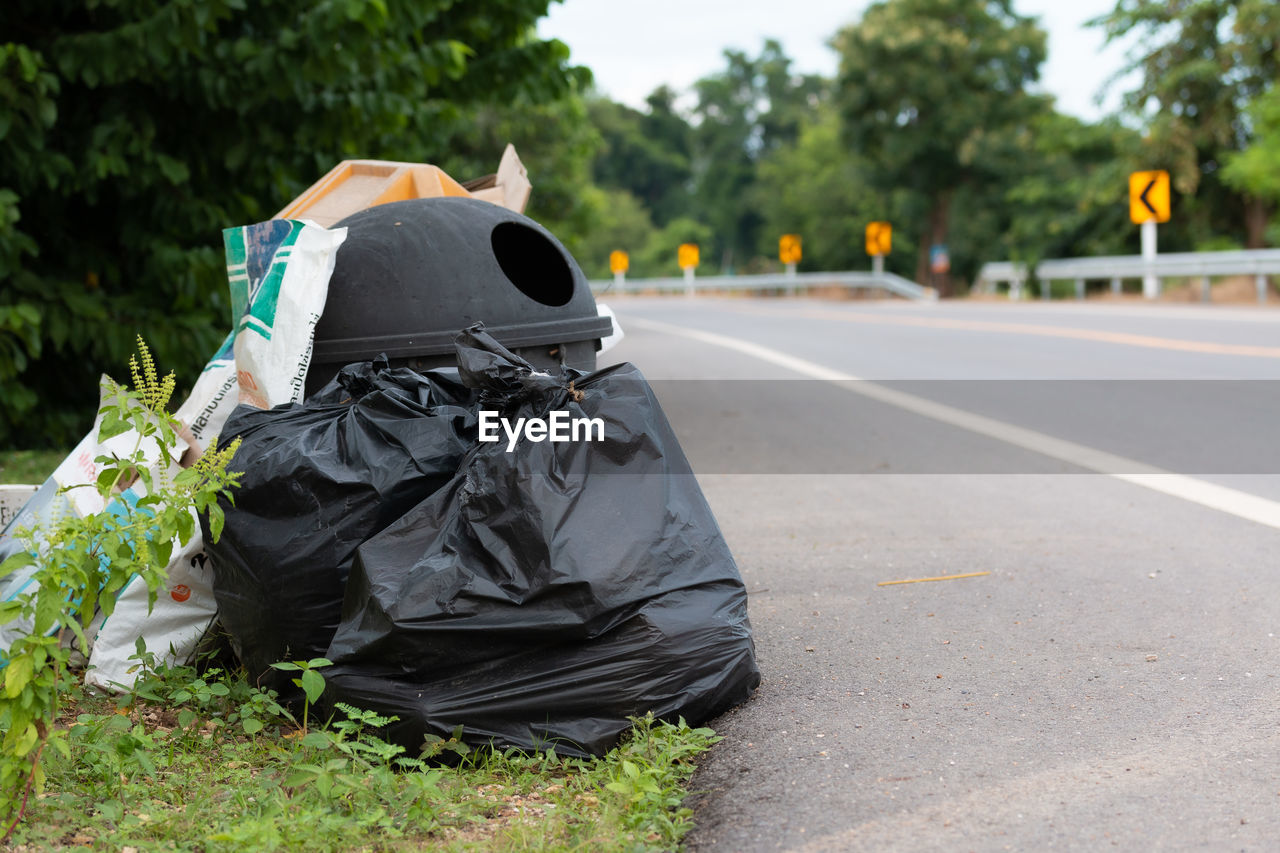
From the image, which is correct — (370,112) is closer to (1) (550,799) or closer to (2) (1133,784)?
(1) (550,799)

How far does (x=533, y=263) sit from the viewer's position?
14.0ft

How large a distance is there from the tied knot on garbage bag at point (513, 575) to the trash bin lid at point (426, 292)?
0.69m

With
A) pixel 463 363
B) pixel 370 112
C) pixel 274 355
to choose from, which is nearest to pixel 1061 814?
pixel 463 363

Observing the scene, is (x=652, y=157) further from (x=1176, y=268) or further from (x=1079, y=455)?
(x=1079, y=455)

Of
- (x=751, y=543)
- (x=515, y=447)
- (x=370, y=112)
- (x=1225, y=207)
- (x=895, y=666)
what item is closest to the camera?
(x=515, y=447)

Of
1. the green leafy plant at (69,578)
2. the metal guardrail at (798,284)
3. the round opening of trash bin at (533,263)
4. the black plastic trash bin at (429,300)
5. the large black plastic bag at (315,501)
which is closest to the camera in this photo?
the green leafy plant at (69,578)

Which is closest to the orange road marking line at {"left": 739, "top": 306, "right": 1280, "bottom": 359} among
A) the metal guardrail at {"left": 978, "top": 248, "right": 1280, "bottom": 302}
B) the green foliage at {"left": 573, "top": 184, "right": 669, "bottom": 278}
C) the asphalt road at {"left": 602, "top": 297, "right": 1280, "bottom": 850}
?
the asphalt road at {"left": 602, "top": 297, "right": 1280, "bottom": 850}

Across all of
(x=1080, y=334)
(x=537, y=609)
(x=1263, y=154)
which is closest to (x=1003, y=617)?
Result: (x=537, y=609)

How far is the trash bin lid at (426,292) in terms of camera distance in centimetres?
363

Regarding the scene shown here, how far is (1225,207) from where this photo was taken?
28844 mm

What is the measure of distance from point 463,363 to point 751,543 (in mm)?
2066

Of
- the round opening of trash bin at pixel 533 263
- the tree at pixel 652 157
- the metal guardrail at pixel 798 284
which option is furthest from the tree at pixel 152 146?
the tree at pixel 652 157

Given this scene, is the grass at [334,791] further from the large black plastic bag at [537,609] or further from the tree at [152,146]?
the tree at [152,146]

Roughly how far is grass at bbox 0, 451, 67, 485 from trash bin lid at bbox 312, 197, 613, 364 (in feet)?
7.90
